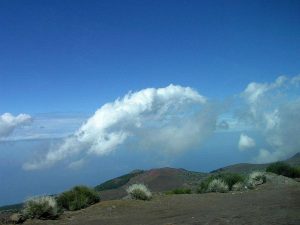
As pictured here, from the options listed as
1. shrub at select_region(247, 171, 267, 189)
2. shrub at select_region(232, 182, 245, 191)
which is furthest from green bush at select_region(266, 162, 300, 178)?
shrub at select_region(232, 182, 245, 191)

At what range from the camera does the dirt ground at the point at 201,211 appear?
2019 cm

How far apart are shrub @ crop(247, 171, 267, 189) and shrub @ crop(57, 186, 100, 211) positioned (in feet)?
43.4

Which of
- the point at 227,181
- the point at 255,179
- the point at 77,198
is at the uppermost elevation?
the point at 227,181

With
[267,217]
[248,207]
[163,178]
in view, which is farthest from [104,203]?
[163,178]

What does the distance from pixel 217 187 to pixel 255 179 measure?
4.88 meters

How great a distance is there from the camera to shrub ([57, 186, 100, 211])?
27.2 meters

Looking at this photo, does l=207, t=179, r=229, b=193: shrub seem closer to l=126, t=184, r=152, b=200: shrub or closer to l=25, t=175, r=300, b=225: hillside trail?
l=25, t=175, r=300, b=225: hillside trail

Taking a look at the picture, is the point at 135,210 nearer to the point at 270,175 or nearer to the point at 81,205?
the point at 81,205

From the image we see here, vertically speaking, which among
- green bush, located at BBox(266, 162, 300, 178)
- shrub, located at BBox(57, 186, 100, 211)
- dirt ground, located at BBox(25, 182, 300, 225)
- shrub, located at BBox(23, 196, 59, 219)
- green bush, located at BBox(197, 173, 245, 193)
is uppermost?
green bush, located at BBox(266, 162, 300, 178)

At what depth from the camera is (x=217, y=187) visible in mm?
35094

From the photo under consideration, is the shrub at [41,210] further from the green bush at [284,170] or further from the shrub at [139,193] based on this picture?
the green bush at [284,170]

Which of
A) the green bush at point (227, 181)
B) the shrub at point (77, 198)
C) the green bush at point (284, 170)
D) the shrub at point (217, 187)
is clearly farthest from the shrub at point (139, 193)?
the green bush at point (284, 170)

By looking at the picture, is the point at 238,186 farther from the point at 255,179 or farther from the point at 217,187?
the point at 255,179

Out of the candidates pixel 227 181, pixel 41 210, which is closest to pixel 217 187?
pixel 227 181
